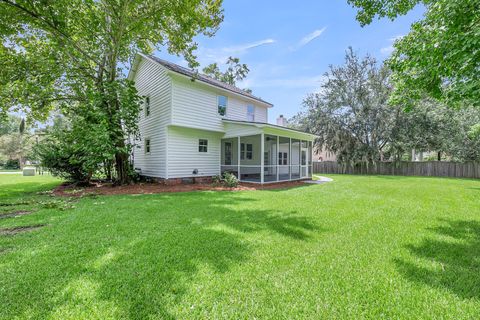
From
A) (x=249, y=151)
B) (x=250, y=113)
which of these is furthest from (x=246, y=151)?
(x=250, y=113)

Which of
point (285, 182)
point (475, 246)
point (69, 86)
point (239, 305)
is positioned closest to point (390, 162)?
point (285, 182)

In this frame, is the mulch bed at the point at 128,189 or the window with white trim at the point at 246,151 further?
the window with white trim at the point at 246,151

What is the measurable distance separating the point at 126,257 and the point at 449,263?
16.2ft

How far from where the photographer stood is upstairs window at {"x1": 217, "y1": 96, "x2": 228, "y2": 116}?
536 inches

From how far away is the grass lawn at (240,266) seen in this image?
2217 millimetres

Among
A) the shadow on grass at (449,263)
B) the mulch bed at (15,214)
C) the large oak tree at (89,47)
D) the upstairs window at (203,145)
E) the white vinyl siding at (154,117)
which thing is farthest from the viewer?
the upstairs window at (203,145)

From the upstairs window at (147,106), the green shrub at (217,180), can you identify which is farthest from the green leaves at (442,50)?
the upstairs window at (147,106)

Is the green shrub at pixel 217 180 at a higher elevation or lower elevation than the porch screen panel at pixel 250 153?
lower

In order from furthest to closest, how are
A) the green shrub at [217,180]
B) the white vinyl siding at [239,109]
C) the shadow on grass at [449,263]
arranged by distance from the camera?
1. the white vinyl siding at [239,109]
2. the green shrub at [217,180]
3. the shadow on grass at [449,263]

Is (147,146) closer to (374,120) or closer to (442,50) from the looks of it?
(442,50)

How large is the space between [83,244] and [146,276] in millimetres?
1891

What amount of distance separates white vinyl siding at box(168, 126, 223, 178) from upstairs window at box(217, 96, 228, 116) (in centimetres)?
143

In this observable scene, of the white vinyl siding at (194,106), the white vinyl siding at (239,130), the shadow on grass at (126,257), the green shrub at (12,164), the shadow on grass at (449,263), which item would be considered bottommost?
the shadow on grass at (449,263)

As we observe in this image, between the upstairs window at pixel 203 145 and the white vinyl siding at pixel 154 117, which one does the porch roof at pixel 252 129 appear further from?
the white vinyl siding at pixel 154 117
